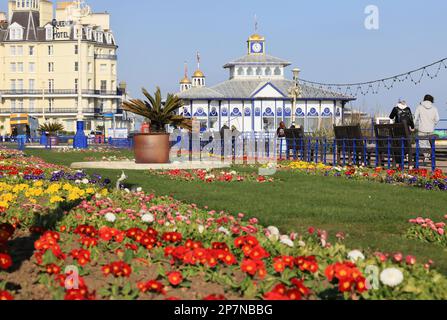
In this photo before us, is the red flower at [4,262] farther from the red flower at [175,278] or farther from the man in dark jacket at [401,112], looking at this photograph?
the man in dark jacket at [401,112]

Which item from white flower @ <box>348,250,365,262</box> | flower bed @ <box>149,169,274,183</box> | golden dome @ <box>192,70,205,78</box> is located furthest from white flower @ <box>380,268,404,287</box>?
golden dome @ <box>192,70,205,78</box>

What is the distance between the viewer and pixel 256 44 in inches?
2869

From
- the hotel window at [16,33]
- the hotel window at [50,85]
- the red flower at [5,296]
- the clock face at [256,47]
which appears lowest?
the red flower at [5,296]

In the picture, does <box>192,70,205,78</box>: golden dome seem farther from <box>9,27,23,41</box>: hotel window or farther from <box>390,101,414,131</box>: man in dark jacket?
<box>390,101,414,131</box>: man in dark jacket

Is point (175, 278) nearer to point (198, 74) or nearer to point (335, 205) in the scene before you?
point (335, 205)

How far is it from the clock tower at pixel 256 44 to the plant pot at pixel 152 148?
5192 centimetres

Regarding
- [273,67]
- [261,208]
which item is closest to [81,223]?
[261,208]

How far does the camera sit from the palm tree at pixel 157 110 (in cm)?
2144

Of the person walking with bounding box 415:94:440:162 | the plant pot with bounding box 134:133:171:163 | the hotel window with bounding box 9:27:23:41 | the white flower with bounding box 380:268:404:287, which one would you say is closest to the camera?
the white flower with bounding box 380:268:404:287

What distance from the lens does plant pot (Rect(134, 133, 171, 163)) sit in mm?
21500

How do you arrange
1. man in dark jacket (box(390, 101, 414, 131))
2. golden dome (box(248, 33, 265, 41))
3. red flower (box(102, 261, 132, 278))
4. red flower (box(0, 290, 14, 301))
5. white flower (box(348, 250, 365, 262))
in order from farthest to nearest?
golden dome (box(248, 33, 265, 41)) → man in dark jacket (box(390, 101, 414, 131)) → white flower (box(348, 250, 365, 262)) → red flower (box(102, 261, 132, 278)) → red flower (box(0, 290, 14, 301))

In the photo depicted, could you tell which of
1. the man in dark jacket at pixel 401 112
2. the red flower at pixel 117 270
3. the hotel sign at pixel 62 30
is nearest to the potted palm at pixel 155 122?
the man in dark jacket at pixel 401 112

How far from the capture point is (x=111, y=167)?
21219mm
